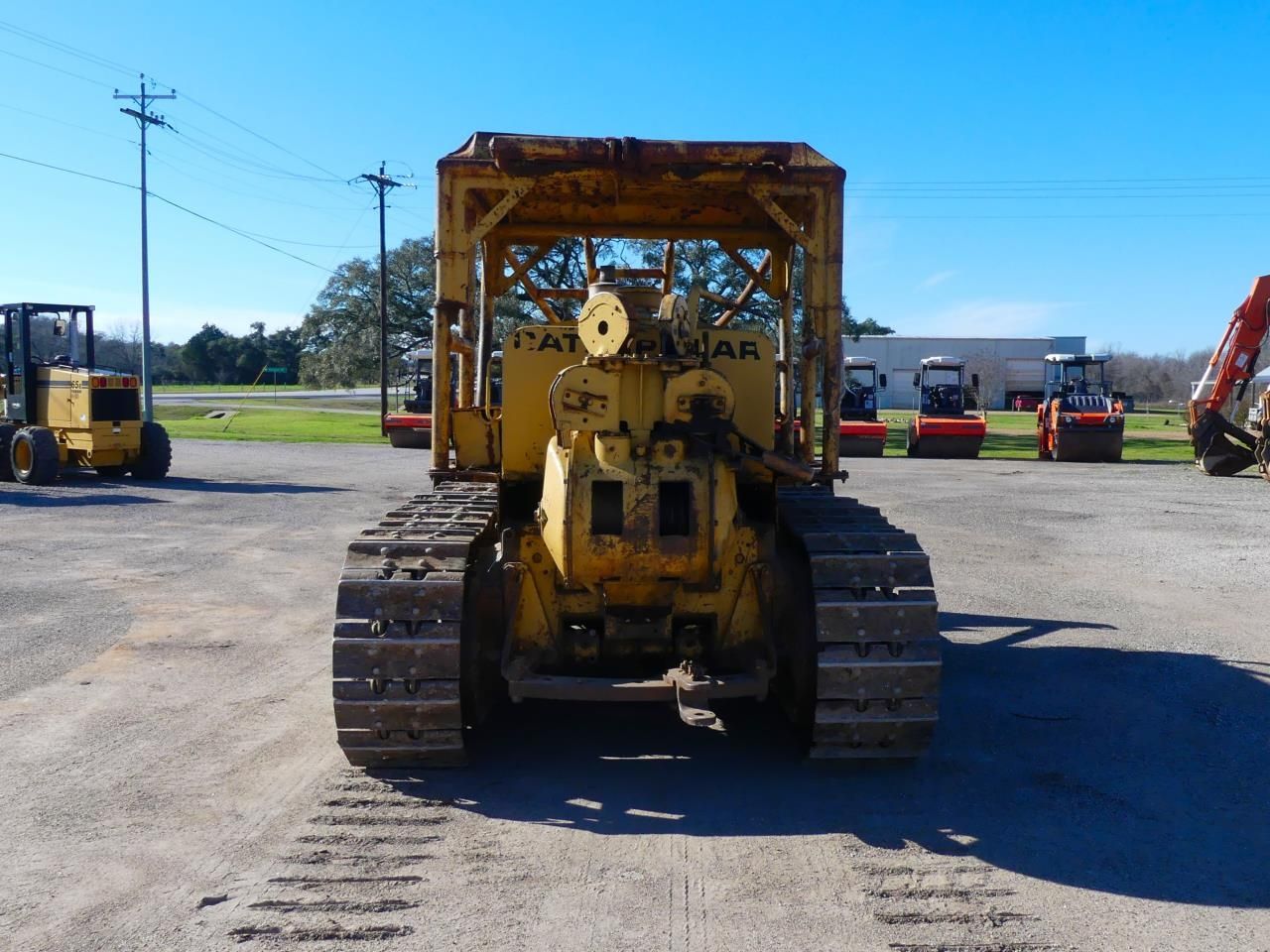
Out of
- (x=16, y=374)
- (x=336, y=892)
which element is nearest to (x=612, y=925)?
(x=336, y=892)

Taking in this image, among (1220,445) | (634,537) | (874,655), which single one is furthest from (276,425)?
(874,655)

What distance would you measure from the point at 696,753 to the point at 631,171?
3180 mm

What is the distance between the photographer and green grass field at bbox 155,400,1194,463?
1297 inches

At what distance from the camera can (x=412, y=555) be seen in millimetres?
5512

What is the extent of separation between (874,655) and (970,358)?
77.3 metres

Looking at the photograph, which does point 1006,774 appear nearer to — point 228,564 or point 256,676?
point 256,676

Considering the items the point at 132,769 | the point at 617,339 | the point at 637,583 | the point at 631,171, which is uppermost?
the point at 631,171

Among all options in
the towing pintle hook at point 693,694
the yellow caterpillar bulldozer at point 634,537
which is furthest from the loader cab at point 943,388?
the towing pintle hook at point 693,694

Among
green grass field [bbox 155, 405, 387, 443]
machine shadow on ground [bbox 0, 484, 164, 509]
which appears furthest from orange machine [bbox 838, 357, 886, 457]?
machine shadow on ground [bbox 0, 484, 164, 509]

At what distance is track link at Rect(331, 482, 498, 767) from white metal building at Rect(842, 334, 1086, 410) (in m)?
75.4

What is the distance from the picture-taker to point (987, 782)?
544cm

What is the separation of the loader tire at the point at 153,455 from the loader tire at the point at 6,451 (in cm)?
199

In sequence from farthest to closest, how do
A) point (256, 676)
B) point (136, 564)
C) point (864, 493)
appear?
point (864, 493) < point (136, 564) < point (256, 676)

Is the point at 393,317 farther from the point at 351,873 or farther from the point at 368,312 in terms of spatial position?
the point at 351,873
